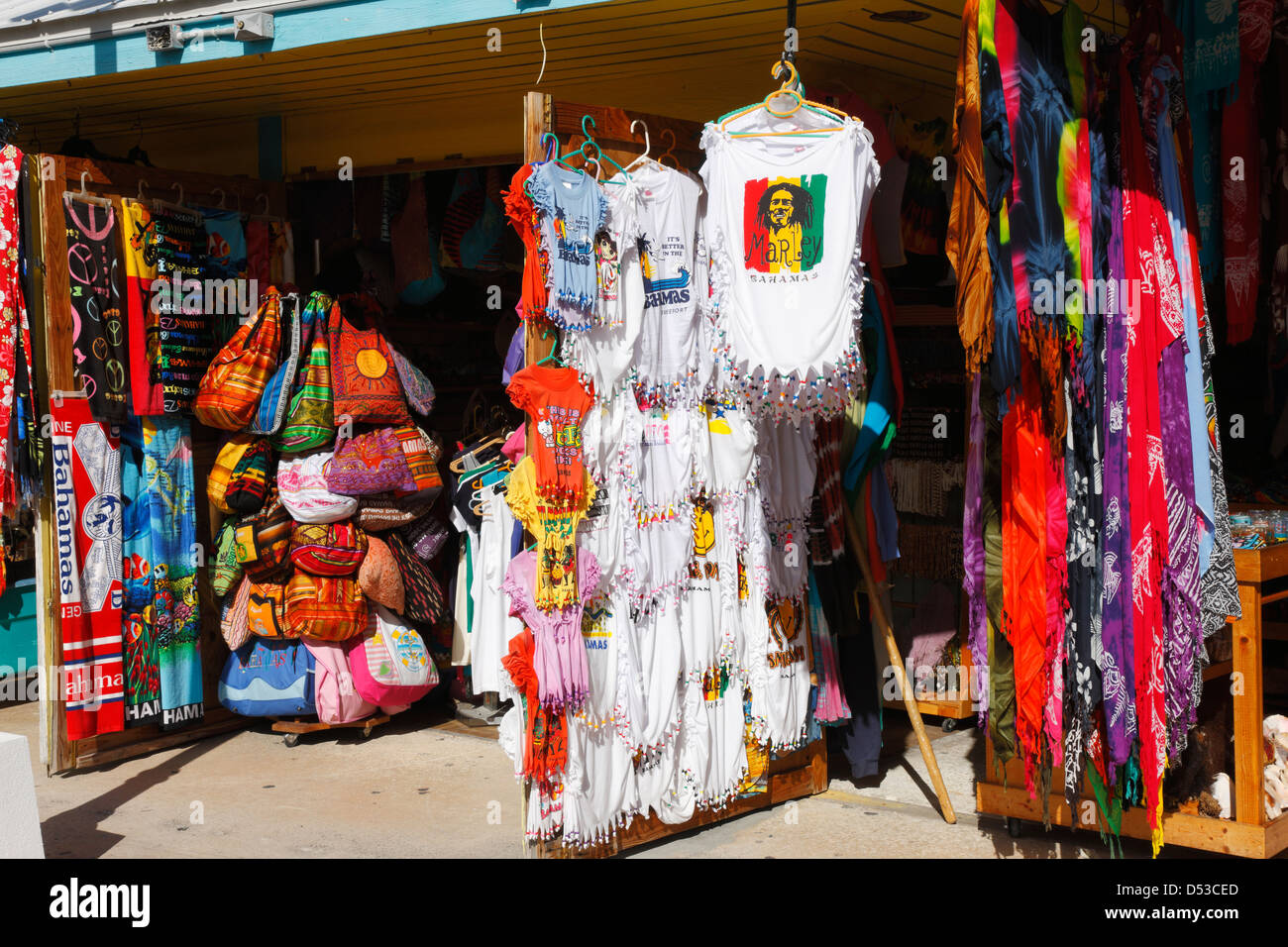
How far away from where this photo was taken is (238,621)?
19.7ft

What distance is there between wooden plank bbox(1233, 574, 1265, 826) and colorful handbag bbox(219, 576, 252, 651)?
13.5 feet

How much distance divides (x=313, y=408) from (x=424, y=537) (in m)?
0.82

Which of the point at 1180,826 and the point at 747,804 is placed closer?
the point at 1180,826

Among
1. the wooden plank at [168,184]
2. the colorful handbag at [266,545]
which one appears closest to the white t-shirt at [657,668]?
the colorful handbag at [266,545]

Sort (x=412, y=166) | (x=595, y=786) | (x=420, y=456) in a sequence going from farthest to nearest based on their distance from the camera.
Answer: (x=412, y=166)
(x=420, y=456)
(x=595, y=786)

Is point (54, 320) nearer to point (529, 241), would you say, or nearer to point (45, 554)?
point (45, 554)

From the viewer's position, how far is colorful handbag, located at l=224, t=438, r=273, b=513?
5.94 meters

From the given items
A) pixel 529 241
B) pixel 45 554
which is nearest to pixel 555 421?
pixel 529 241

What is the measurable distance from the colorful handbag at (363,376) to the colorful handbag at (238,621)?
0.93 metres

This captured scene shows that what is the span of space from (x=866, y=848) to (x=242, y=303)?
3812 millimetres

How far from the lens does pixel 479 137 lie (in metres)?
6.53

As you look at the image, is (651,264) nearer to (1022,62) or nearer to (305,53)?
(1022,62)

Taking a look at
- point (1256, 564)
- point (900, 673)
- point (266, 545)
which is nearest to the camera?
point (1256, 564)

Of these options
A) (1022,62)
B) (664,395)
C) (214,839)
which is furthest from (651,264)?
(214,839)
